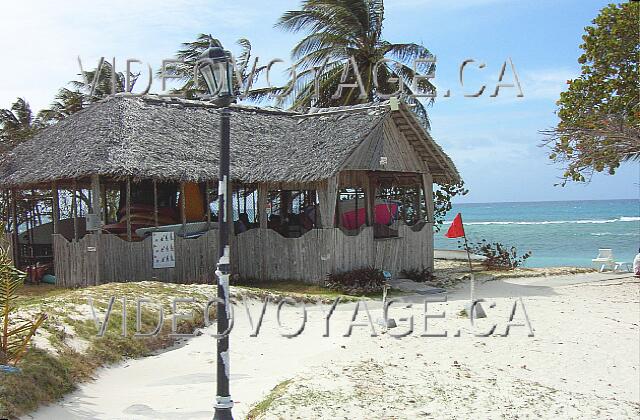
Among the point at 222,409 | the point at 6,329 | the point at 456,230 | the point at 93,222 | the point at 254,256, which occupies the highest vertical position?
the point at 93,222

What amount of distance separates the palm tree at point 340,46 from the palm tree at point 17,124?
8.71 metres

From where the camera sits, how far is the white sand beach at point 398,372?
24.7 ft

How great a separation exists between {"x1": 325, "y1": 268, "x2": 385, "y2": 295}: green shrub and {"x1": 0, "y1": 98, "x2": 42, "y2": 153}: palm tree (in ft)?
41.7

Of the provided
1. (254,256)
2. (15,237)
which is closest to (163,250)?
(254,256)

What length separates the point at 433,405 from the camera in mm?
7742

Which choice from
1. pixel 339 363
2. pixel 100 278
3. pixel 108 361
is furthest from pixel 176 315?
pixel 100 278

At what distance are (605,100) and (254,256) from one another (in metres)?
9.62

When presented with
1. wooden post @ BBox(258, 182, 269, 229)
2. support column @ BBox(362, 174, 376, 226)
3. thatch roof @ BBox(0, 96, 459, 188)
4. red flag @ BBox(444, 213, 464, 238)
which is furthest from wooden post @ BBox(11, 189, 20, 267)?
red flag @ BBox(444, 213, 464, 238)

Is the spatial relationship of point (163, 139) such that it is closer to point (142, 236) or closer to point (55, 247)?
point (142, 236)

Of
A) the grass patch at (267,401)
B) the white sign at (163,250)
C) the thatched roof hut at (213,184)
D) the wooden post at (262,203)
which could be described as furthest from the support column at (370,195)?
the grass patch at (267,401)

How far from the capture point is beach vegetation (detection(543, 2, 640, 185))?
16.6 metres

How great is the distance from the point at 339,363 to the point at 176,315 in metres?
3.05

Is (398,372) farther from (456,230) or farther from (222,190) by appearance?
(456,230)

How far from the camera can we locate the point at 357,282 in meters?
15.3
